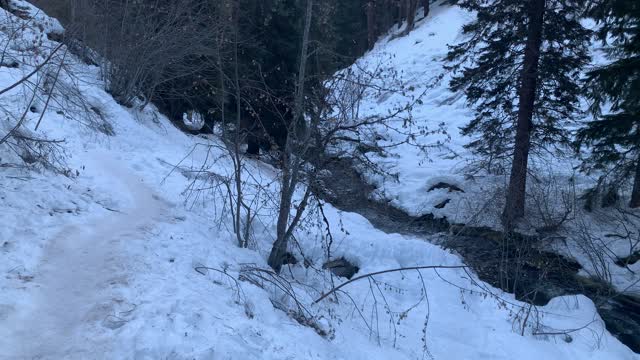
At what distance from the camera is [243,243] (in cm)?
891

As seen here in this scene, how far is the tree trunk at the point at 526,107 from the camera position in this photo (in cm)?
1272

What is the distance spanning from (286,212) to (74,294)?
3.55 meters

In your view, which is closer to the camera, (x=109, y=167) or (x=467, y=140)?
(x=109, y=167)

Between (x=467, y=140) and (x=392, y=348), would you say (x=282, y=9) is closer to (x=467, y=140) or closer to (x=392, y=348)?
(x=467, y=140)

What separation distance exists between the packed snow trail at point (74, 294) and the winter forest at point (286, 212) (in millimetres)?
26

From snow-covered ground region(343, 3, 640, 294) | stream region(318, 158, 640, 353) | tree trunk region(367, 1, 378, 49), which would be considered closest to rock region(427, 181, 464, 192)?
snow-covered ground region(343, 3, 640, 294)

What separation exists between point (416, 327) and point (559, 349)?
Result: 2.13 m

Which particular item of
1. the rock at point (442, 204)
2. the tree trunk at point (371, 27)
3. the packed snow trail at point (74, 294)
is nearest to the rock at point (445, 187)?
the rock at point (442, 204)

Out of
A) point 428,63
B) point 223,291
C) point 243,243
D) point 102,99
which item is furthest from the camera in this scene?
point 428,63

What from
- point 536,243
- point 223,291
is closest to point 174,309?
point 223,291

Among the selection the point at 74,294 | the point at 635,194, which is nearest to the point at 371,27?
the point at 635,194

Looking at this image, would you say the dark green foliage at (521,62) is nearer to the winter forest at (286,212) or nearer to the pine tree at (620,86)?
the winter forest at (286,212)

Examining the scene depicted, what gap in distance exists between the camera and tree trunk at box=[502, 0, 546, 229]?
41.7 feet

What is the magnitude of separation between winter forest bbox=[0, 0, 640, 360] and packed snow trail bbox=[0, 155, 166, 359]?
3cm
